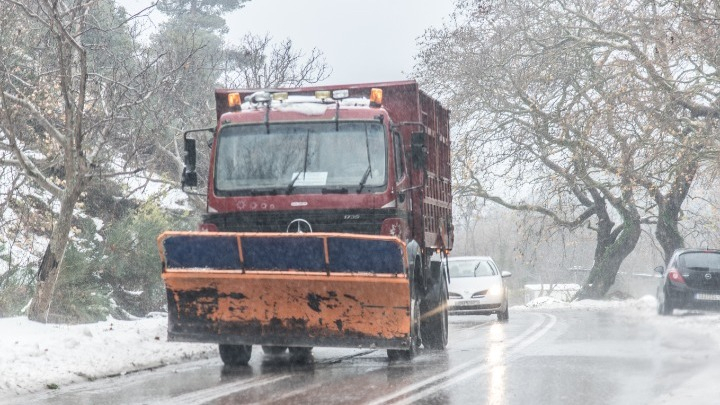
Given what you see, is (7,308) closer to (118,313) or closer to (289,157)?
(118,313)

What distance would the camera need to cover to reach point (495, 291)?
77.7 feet

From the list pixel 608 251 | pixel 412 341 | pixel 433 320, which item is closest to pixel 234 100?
pixel 412 341

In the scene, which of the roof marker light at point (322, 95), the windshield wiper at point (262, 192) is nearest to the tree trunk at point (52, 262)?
the windshield wiper at point (262, 192)

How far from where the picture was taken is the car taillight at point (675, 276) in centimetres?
2277

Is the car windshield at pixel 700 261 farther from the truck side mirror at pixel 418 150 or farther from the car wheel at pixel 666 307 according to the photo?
the truck side mirror at pixel 418 150

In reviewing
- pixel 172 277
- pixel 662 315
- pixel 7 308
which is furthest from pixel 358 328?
pixel 662 315

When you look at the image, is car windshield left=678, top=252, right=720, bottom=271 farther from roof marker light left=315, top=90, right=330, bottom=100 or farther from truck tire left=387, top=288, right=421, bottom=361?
roof marker light left=315, top=90, right=330, bottom=100

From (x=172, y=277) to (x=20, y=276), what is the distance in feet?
29.8

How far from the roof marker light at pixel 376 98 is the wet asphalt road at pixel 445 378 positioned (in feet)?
9.72

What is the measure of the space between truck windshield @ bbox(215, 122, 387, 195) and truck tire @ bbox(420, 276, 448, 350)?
2993 millimetres

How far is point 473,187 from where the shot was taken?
3906 cm

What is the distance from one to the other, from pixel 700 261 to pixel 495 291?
4.41 metres

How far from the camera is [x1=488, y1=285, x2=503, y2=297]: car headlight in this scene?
23.6m

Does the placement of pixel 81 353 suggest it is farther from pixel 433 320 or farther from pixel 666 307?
pixel 666 307
